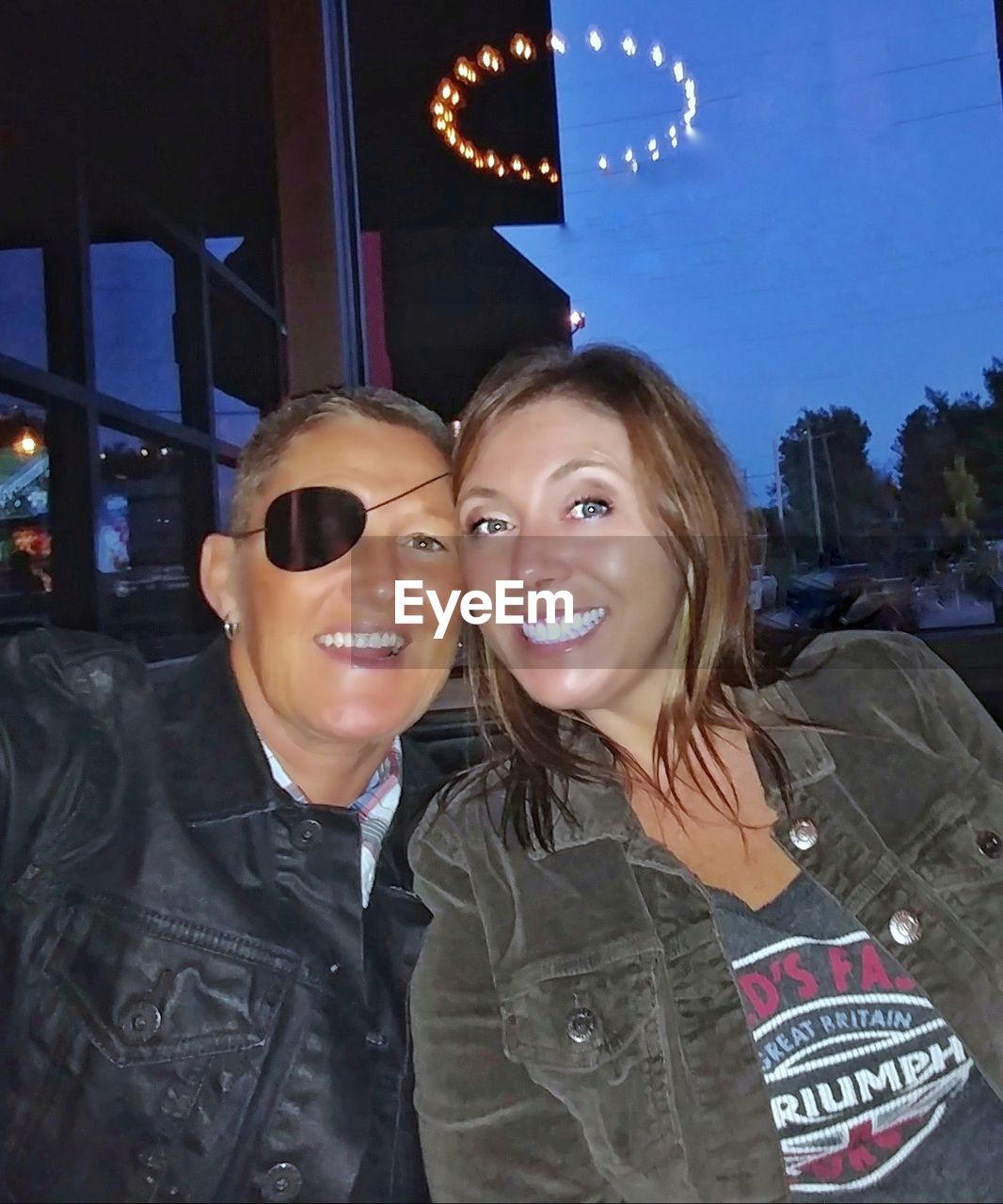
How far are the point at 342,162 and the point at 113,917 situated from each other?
152cm

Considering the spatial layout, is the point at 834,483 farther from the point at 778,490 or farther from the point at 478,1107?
the point at 478,1107

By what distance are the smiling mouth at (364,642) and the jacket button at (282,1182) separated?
1.76ft

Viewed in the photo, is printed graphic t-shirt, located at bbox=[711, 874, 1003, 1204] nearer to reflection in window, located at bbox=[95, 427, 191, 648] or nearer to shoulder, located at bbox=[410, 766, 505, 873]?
shoulder, located at bbox=[410, 766, 505, 873]

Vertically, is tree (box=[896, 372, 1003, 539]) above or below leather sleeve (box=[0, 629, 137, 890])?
above

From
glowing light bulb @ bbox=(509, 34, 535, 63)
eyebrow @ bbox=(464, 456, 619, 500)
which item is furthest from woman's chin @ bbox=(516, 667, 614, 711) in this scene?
glowing light bulb @ bbox=(509, 34, 535, 63)

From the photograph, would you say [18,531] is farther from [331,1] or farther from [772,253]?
[772,253]

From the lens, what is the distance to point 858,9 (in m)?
2.21

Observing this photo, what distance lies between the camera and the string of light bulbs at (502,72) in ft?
7.18

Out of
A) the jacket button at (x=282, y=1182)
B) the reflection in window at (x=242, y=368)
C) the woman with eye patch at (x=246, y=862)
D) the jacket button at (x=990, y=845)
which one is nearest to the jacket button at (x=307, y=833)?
the woman with eye patch at (x=246, y=862)

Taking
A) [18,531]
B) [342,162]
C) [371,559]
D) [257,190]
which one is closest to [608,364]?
[371,559]

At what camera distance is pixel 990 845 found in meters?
1.01

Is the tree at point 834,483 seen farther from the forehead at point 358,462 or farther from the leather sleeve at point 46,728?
the leather sleeve at point 46,728

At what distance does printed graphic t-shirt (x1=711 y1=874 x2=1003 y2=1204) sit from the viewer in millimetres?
882

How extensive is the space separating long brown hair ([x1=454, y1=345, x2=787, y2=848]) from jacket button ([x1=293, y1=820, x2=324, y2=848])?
22cm
